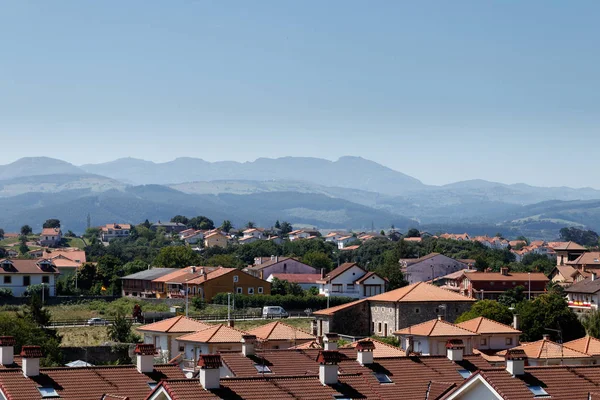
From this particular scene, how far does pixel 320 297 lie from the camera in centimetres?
8631

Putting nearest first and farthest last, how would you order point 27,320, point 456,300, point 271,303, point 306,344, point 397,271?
1. point 306,344
2. point 27,320
3. point 456,300
4. point 271,303
5. point 397,271

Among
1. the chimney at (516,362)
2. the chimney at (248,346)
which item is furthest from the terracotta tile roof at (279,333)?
the chimney at (516,362)

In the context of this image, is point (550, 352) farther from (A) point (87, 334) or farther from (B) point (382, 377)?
(A) point (87, 334)

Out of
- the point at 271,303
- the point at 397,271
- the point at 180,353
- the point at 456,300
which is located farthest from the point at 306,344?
the point at 397,271

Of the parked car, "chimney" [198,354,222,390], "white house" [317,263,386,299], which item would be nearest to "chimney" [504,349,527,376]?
"chimney" [198,354,222,390]

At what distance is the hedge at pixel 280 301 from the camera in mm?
82750

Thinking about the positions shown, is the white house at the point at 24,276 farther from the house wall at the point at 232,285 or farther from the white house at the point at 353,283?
the white house at the point at 353,283

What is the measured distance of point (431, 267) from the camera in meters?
119

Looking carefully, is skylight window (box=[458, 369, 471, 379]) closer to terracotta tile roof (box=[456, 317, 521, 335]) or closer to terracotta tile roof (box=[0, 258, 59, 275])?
terracotta tile roof (box=[456, 317, 521, 335])

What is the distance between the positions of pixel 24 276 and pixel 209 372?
66.9 m

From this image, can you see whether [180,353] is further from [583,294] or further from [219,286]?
[583,294]

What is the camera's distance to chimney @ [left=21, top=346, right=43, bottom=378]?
25375mm

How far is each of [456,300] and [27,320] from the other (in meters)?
24.6

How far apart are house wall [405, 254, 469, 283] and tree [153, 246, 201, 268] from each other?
2043cm
